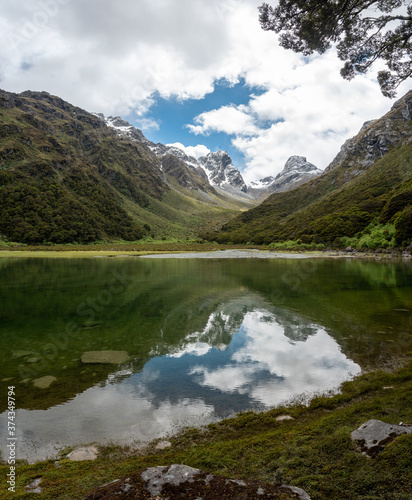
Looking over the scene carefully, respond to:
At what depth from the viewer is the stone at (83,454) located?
5.83 metres

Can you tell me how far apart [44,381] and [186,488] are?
807cm

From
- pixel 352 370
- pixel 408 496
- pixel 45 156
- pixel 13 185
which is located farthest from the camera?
pixel 45 156

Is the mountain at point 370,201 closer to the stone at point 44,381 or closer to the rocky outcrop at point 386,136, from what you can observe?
the rocky outcrop at point 386,136

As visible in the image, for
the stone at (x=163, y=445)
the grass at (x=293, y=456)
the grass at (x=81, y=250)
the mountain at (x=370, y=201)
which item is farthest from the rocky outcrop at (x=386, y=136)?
the stone at (x=163, y=445)

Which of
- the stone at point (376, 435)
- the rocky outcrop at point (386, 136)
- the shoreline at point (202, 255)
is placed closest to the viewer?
the stone at point (376, 435)

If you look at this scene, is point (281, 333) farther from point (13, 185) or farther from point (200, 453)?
point (13, 185)

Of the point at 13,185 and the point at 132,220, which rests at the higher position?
the point at 13,185

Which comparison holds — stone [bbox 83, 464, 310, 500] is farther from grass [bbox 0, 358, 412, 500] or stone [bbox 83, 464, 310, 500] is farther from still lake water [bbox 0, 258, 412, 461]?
still lake water [bbox 0, 258, 412, 461]

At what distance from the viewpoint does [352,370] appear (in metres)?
10.2

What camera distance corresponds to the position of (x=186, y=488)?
135 inches

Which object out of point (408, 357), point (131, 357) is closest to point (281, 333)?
point (408, 357)

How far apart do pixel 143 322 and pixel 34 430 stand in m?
9.63

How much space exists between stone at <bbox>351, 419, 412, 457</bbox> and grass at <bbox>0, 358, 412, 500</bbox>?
0.17 m

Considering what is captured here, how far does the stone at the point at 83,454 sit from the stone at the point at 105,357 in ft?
16.3
